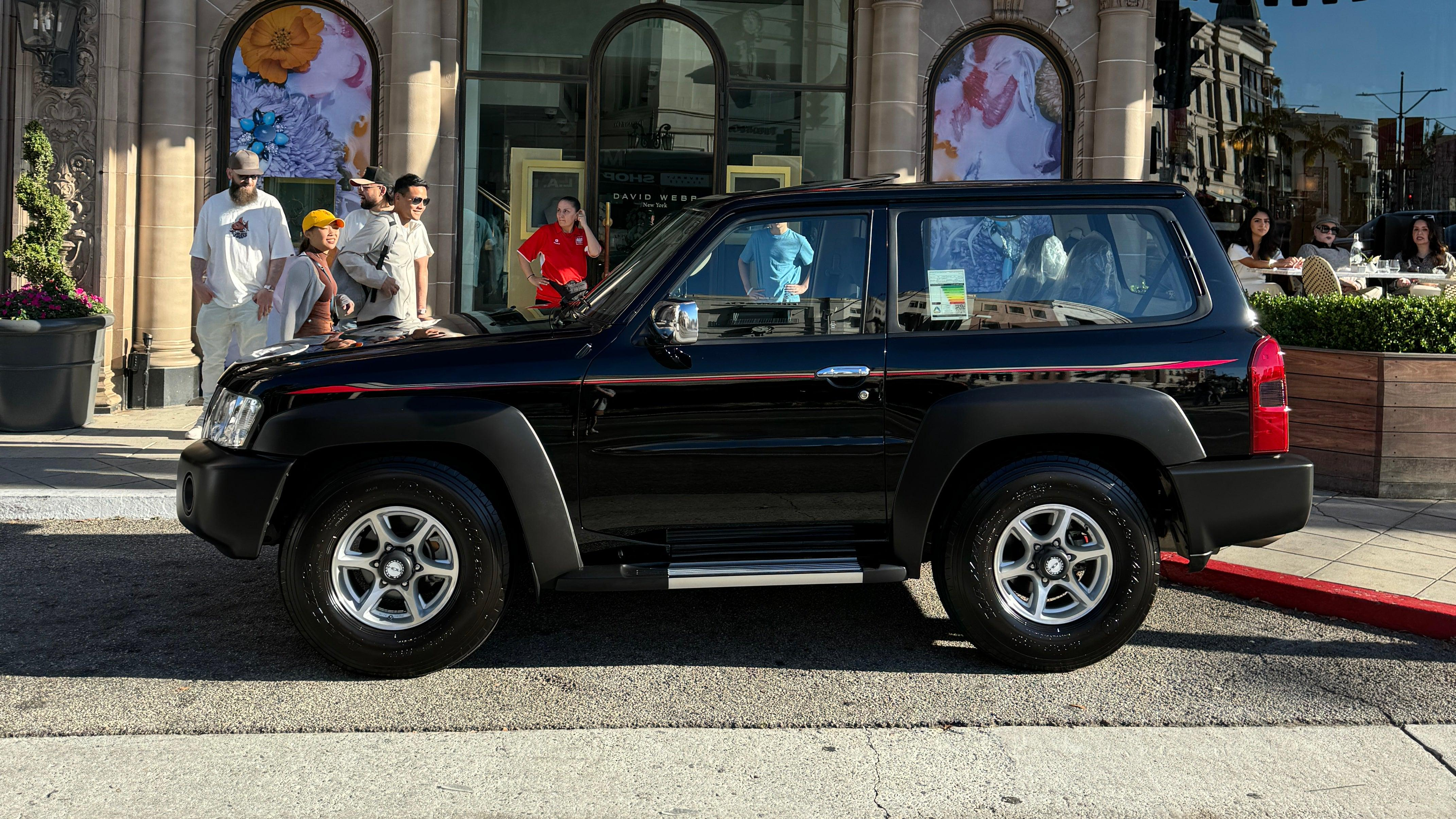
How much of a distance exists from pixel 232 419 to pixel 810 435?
2.12m

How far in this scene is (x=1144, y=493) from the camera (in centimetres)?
512

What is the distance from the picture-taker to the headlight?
475cm

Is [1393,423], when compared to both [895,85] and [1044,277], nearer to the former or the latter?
[1044,277]

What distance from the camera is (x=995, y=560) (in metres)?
4.83

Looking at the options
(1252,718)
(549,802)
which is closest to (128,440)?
(549,802)

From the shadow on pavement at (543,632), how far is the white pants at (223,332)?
2.88 meters

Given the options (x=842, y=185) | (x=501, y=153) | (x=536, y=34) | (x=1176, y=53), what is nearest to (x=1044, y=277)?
(x=842, y=185)

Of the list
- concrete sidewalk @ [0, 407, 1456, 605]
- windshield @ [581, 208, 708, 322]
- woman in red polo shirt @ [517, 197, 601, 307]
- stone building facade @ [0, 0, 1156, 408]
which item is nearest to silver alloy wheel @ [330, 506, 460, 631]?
windshield @ [581, 208, 708, 322]

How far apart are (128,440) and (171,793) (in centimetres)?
620

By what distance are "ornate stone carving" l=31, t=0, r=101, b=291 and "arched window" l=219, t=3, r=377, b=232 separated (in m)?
1.09

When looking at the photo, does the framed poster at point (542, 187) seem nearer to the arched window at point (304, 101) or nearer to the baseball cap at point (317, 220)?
the arched window at point (304, 101)

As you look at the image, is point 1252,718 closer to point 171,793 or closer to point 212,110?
point 171,793

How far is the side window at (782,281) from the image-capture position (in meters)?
4.87

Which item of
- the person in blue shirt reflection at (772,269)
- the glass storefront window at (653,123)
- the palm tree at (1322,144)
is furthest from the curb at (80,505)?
the palm tree at (1322,144)
